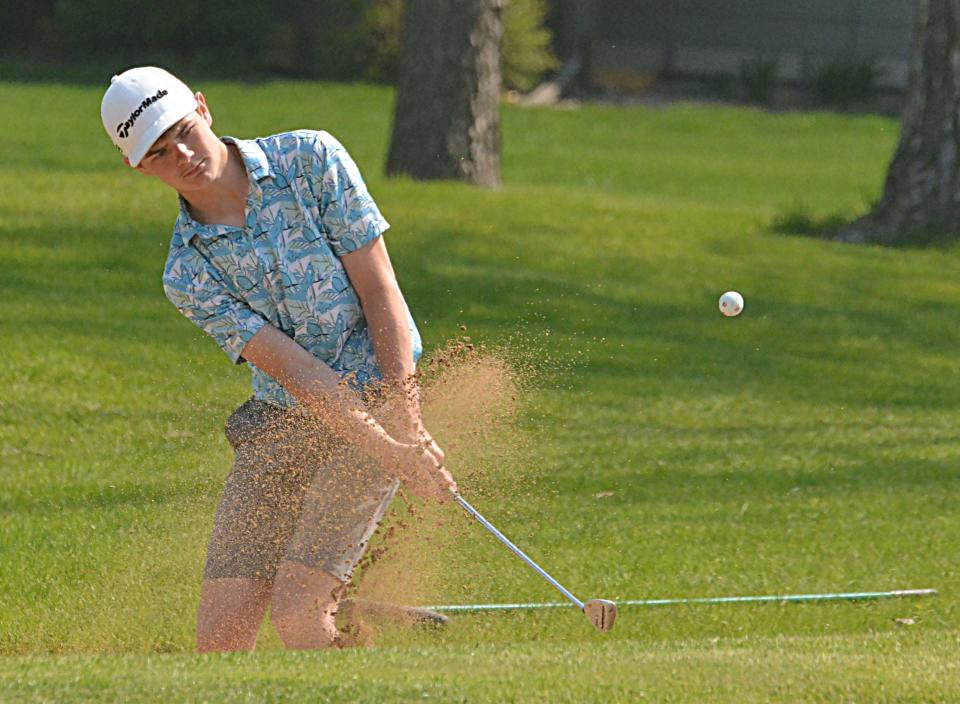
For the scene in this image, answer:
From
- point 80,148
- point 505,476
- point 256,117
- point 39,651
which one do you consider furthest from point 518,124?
point 39,651

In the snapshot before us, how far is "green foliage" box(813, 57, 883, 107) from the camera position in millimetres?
23375

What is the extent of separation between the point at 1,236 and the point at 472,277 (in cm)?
294

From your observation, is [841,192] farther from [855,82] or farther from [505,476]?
[505,476]

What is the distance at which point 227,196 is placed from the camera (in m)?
3.89

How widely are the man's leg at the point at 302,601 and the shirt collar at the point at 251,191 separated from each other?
2.88 feet

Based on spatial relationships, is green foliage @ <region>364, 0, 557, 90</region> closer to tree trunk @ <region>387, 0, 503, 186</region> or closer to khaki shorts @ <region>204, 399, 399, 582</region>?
tree trunk @ <region>387, 0, 503, 186</region>

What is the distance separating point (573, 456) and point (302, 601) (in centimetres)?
278

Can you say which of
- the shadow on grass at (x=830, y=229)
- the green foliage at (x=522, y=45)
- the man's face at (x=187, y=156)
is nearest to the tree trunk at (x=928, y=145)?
the shadow on grass at (x=830, y=229)

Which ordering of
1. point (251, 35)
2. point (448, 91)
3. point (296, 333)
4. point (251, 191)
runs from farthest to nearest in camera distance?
point (251, 35)
point (448, 91)
point (296, 333)
point (251, 191)

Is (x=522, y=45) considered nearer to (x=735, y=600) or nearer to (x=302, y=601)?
(x=735, y=600)

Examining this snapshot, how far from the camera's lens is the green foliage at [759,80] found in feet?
76.6

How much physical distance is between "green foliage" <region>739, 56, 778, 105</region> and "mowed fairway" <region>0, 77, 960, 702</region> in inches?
419

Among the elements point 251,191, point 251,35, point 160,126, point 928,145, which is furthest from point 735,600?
point 251,35

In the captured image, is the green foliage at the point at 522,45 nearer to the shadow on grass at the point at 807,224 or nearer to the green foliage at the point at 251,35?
the green foliage at the point at 251,35
